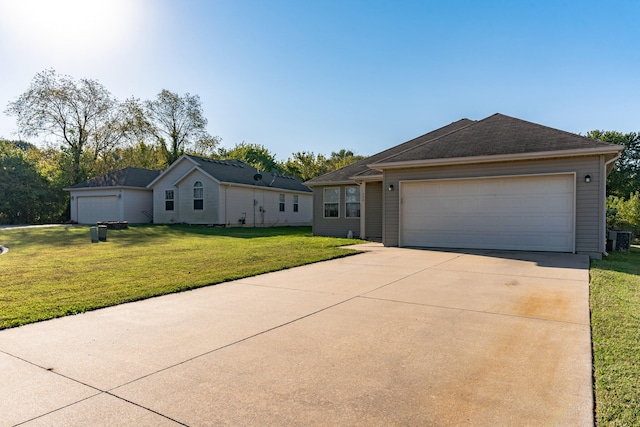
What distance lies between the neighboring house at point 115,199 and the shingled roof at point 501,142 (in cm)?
1961

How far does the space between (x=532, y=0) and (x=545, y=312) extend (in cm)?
967

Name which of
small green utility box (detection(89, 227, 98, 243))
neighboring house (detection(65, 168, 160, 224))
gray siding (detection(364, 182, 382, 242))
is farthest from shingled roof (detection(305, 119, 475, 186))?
neighboring house (detection(65, 168, 160, 224))

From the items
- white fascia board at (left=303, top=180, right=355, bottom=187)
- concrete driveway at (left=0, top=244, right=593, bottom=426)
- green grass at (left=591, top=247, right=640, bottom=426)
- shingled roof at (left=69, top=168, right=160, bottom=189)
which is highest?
shingled roof at (left=69, top=168, right=160, bottom=189)

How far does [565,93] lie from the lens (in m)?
13.6

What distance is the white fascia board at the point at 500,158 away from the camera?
380 inches

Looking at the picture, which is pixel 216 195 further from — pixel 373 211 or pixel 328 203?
pixel 373 211

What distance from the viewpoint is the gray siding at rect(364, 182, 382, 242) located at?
15.7 meters

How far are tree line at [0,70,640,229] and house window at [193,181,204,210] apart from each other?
12.6 m

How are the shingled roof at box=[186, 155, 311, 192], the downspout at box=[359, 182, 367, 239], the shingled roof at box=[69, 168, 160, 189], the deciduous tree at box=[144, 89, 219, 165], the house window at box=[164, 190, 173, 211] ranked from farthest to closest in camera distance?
the deciduous tree at box=[144, 89, 219, 165]
the shingled roof at box=[69, 168, 160, 189]
the house window at box=[164, 190, 173, 211]
the shingled roof at box=[186, 155, 311, 192]
the downspout at box=[359, 182, 367, 239]

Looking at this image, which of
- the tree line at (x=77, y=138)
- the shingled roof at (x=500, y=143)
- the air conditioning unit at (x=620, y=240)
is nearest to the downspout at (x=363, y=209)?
the shingled roof at (x=500, y=143)

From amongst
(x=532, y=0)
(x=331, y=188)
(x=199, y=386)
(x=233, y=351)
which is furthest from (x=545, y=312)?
(x=331, y=188)

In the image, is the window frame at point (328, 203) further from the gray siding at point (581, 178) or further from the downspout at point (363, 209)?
the gray siding at point (581, 178)

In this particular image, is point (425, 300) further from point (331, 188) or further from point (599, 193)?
point (331, 188)

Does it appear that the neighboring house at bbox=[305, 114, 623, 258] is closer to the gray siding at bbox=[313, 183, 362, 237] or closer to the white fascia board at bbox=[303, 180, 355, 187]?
the white fascia board at bbox=[303, 180, 355, 187]
